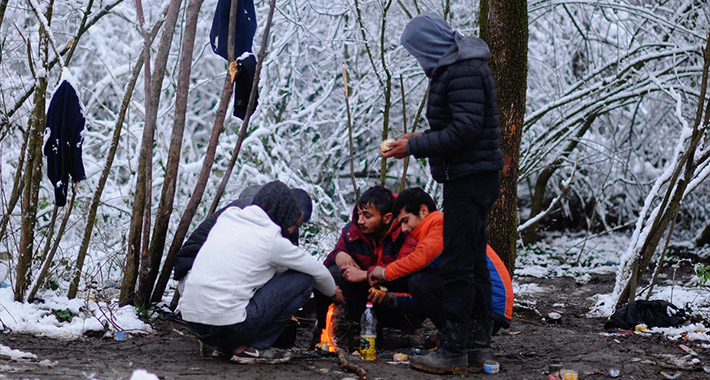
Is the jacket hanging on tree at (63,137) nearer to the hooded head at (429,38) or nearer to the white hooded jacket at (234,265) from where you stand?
the white hooded jacket at (234,265)

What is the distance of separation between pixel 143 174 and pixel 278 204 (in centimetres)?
130

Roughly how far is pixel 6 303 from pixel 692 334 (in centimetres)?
420

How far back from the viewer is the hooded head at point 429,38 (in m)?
3.80

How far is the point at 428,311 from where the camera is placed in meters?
4.29

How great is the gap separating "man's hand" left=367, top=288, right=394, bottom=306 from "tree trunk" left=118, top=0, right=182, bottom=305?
1569 mm

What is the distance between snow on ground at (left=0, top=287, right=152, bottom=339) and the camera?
180 inches

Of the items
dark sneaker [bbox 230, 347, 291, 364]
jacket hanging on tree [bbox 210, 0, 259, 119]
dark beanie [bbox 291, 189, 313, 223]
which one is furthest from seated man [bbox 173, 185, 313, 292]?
jacket hanging on tree [bbox 210, 0, 259, 119]

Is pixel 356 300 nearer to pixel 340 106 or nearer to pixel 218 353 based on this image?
pixel 218 353

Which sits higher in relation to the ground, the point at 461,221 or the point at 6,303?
the point at 461,221

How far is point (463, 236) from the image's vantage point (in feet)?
12.3

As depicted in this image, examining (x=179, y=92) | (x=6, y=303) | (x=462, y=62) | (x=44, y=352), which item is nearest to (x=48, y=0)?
(x=179, y=92)

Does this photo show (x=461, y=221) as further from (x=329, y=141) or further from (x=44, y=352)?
(x=329, y=141)

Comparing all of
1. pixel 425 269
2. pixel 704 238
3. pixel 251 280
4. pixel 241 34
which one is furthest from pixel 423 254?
pixel 704 238

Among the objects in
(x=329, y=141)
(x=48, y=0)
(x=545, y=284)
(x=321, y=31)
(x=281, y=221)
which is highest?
(x=321, y=31)
